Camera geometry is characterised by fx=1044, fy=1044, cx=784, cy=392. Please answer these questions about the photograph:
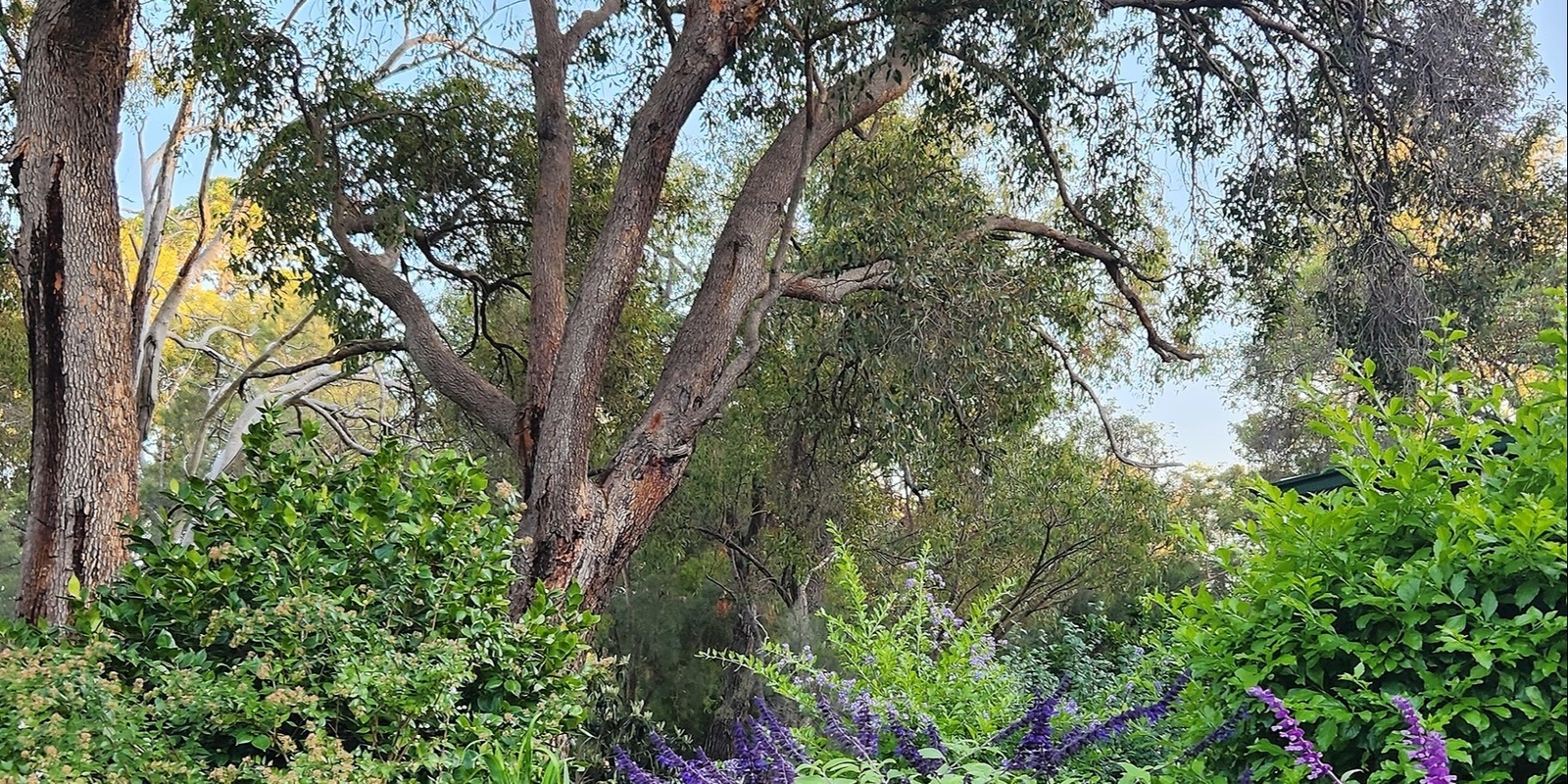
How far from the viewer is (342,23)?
289 inches

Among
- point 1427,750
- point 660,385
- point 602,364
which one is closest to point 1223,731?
point 1427,750

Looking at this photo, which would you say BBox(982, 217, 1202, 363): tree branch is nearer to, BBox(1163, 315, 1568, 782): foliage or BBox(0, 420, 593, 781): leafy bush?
BBox(0, 420, 593, 781): leafy bush

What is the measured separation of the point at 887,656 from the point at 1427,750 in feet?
5.32

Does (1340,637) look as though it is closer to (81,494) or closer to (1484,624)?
(1484,624)

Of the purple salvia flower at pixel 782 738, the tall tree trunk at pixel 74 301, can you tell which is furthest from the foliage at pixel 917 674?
the tall tree trunk at pixel 74 301

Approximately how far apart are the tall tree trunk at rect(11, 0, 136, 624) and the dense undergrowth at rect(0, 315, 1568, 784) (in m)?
1.59

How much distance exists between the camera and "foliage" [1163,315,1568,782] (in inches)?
66.7

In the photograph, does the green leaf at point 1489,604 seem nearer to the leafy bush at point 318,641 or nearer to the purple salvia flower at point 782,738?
the purple salvia flower at point 782,738

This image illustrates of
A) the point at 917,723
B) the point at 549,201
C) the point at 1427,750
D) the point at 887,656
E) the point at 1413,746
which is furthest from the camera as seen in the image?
the point at 549,201

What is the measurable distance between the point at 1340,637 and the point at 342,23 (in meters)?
7.47

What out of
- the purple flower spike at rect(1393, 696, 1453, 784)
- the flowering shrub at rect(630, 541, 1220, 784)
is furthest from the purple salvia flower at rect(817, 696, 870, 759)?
the purple flower spike at rect(1393, 696, 1453, 784)

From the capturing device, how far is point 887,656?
3.05m

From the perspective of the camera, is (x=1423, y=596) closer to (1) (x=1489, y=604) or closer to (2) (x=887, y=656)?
(1) (x=1489, y=604)

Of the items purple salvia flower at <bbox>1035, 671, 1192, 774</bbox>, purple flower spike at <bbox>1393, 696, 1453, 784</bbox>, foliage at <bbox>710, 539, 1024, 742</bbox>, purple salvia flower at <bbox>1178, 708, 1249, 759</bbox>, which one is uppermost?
foliage at <bbox>710, 539, 1024, 742</bbox>
